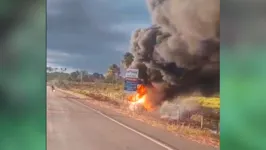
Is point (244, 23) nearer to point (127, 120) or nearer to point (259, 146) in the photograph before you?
point (259, 146)

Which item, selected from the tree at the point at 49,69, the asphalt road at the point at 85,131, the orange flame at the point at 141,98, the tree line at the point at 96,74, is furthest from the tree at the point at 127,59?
the tree at the point at 49,69

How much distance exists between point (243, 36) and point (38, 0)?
1392mm

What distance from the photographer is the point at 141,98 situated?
262 cm

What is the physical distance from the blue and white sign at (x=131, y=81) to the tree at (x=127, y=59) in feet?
0.18

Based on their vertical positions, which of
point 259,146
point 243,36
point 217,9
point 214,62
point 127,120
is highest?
point 217,9

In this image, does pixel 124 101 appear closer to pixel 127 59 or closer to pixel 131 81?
pixel 131 81

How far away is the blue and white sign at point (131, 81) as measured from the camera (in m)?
2.61

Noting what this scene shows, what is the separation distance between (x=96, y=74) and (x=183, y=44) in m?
0.63

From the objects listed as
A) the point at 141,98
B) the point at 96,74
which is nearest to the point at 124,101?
the point at 141,98

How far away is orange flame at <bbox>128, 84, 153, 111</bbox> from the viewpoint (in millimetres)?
2611

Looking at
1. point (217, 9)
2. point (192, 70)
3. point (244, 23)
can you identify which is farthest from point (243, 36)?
point (192, 70)

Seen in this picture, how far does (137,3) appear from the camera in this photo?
257cm

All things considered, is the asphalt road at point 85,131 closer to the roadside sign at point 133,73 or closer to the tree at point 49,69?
the tree at point 49,69

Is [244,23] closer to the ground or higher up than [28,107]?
higher up
